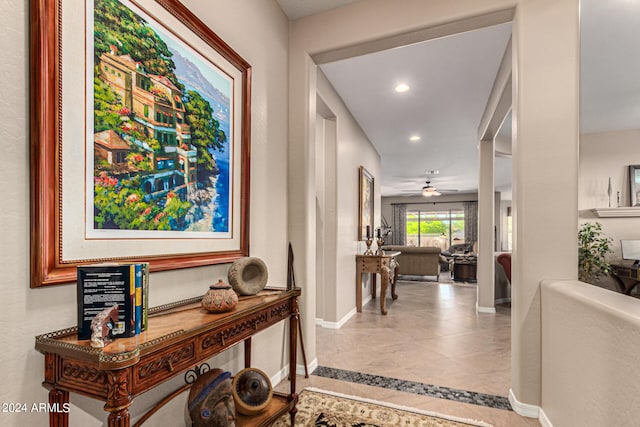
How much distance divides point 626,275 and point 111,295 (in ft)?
20.0

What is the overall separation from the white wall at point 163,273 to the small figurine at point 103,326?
226 millimetres

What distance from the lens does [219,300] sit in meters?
1.44

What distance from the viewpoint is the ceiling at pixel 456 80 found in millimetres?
2637

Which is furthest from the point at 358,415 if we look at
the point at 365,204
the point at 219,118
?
the point at 365,204

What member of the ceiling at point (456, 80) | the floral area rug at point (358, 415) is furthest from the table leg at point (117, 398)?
the ceiling at point (456, 80)

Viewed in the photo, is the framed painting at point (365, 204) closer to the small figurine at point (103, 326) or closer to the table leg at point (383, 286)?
the table leg at point (383, 286)

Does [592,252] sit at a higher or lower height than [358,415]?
higher

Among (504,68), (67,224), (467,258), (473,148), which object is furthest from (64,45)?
(467,258)

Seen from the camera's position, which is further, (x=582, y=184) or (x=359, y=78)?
(x=582, y=184)

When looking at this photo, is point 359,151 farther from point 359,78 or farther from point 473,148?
point 473,148

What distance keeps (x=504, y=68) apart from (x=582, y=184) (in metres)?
3.55

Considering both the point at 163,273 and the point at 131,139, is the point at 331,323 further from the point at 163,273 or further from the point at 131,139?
the point at 131,139

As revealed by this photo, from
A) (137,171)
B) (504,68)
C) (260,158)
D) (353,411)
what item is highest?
(504,68)

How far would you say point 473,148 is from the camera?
20.2ft
